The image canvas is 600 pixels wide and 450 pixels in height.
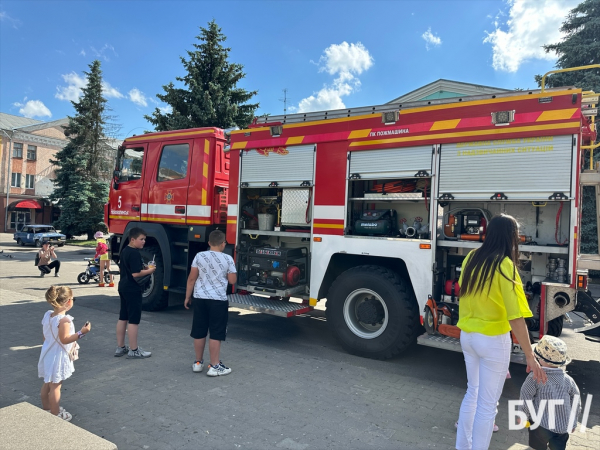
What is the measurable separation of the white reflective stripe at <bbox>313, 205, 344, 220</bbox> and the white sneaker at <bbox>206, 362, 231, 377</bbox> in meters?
2.38

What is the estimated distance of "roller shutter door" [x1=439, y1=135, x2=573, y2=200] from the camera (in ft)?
14.8

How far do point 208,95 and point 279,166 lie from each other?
15142mm

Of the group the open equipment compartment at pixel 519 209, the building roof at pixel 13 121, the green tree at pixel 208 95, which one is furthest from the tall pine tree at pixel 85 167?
the open equipment compartment at pixel 519 209

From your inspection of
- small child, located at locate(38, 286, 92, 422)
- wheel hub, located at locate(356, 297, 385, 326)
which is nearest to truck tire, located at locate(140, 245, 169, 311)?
wheel hub, located at locate(356, 297, 385, 326)

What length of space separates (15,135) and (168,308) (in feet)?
138

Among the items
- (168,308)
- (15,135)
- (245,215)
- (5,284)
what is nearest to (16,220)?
(15,135)

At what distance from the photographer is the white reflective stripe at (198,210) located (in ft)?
24.7

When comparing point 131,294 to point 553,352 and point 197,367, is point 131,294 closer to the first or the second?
point 197,367

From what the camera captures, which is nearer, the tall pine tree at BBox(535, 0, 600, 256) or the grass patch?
the tall pine tree at BBox(535, 0, 600, 256)

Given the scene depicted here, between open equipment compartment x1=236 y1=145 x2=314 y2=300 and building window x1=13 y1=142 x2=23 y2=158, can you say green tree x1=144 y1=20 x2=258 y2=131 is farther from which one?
building window x1=13 y1=142 x2=23 y2=158

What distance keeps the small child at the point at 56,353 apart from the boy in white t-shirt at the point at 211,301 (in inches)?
58.5

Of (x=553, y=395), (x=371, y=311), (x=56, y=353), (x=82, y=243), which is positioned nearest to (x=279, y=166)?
(x=371, y=311)

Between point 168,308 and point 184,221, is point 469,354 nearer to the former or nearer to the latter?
point 184,221

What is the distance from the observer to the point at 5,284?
37.6 feet
